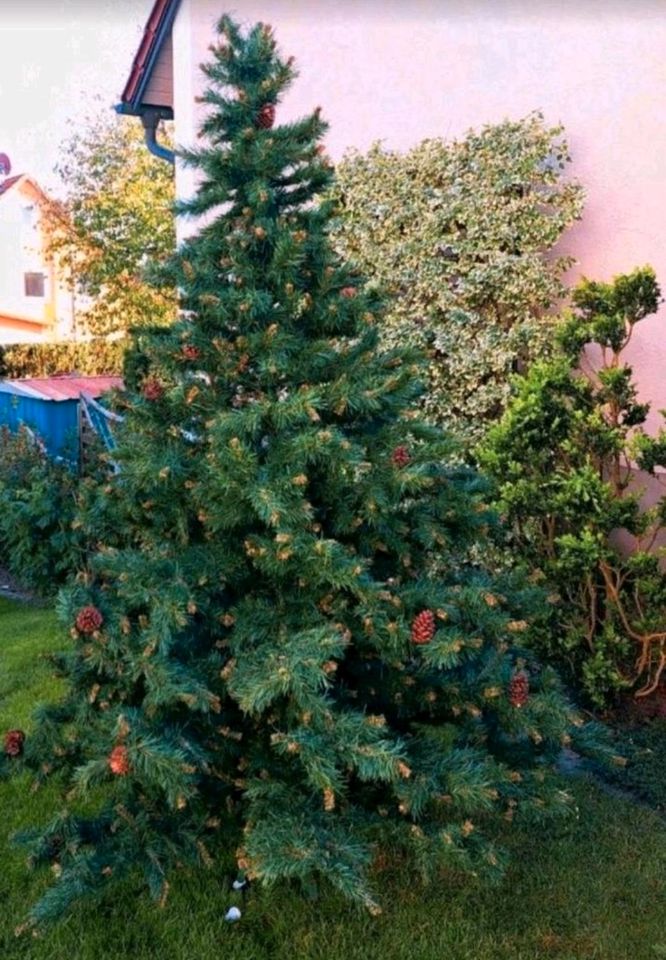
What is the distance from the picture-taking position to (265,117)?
2922 millimetres

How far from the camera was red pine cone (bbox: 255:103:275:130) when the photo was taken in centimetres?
291

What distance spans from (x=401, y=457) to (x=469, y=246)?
338 centimetres

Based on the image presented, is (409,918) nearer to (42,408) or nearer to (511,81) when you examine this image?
(511,81)

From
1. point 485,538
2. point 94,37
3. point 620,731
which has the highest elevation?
point 94,37

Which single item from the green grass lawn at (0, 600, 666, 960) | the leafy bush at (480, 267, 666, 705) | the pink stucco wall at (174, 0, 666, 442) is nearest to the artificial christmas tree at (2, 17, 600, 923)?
the green grass lawn at (0, 600, 666, 960)

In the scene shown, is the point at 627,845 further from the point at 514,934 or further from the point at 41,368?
the point at 41,368

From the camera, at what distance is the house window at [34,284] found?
2127cm

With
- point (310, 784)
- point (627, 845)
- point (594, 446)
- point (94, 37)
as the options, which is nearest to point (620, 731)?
point (627, 845)

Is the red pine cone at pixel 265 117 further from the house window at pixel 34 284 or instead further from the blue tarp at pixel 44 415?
the house window at pixel 34 284

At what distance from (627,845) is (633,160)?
164 inches

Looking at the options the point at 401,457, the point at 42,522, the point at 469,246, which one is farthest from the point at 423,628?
the point at 469,246

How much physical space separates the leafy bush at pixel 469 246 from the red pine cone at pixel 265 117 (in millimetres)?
2556

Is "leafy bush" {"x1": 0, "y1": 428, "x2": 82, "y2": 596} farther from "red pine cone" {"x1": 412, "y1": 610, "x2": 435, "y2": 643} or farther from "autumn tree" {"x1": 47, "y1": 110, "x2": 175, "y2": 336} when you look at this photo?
"autumn tree" {"x1": 47, "y1": 110, "x2": 175, "y2": 336}

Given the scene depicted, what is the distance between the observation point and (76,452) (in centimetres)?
742
